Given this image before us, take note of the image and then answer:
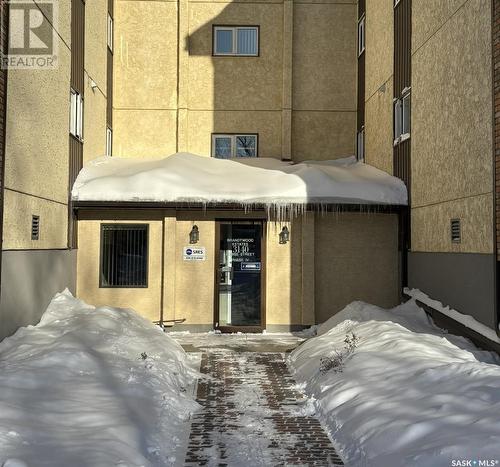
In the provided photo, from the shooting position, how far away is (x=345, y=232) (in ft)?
38.8

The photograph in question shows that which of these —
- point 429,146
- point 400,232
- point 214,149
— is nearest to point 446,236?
point 429,146

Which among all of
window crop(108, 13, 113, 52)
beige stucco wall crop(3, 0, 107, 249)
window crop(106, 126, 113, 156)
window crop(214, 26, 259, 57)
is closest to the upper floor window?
window crop(108, 13, 113, 52)

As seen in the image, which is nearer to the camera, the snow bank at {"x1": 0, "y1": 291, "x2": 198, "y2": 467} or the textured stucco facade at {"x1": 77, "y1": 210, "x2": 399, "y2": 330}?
the snow bank at {"x1": 0, "y1": 291, "x2": 198, "y2": 467}

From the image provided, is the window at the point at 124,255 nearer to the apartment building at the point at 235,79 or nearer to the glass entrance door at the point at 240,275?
the glass entrance door at the point at 240,275

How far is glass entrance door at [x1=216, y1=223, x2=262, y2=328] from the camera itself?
11.7 m

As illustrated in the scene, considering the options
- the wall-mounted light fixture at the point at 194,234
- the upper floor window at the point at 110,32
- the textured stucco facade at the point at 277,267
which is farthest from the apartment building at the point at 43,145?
the wall-mounted light fixture at the point at 194,234

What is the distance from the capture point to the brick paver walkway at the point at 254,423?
15.9 ft

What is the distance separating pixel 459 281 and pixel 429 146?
8.83 ft

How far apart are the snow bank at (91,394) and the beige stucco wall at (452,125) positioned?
491 centimetres

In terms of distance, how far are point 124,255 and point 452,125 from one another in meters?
7.15

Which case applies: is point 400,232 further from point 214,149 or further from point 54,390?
point 54,390

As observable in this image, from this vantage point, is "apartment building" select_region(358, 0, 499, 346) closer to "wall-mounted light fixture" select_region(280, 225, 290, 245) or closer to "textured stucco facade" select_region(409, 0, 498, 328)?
"textured stucco facade" select_region(409, 0, 498, 328)

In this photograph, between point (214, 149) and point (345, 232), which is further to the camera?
point (214, 149)

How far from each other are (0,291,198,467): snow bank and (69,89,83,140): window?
4086 mm
